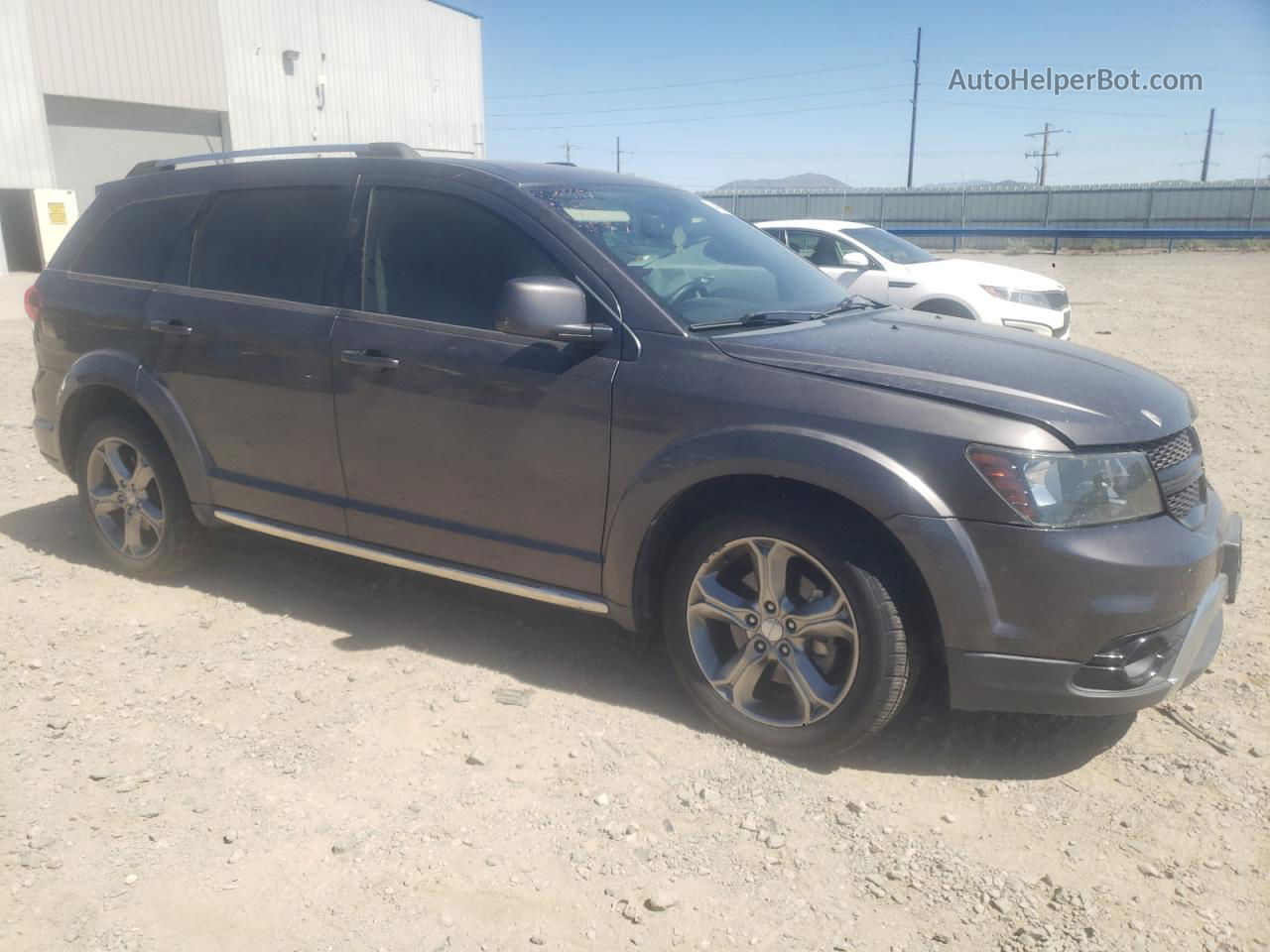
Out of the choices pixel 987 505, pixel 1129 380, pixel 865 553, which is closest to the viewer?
pixel 987 505

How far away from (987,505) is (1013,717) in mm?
1073

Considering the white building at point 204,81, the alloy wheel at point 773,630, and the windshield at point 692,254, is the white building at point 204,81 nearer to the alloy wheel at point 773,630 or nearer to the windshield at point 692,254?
the windshield at point 692,254

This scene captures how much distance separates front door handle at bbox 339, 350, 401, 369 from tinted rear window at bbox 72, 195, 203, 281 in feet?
4.14

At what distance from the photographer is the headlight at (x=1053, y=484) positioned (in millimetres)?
2799

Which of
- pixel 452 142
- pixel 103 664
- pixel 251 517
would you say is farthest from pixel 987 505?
pixel 452 142

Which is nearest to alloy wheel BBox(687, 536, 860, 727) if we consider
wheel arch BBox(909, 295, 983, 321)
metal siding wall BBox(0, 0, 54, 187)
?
wheel arch BBox(909, 295, 983, 321)

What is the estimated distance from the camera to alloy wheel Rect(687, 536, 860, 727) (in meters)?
3.12

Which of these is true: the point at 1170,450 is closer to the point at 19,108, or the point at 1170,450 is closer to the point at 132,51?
the point at 19,108

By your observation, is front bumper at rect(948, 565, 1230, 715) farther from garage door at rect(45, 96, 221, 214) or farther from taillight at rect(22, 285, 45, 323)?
garage door at rect(45, 96, 221, 214)

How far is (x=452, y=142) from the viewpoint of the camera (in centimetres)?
3366

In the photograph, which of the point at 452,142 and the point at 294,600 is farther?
the point at 452,142

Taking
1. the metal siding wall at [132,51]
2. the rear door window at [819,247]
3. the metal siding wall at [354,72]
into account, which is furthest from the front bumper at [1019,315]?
the metal siding wall at [354,72]

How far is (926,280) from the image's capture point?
1016 centimetres

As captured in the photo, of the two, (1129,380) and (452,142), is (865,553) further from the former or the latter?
(452,142)
